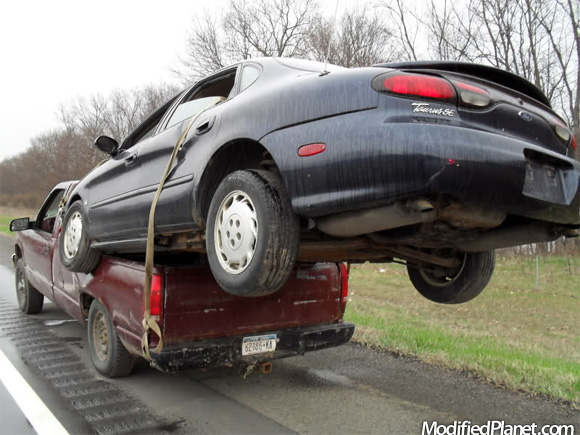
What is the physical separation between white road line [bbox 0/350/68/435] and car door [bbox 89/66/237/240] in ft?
4.51

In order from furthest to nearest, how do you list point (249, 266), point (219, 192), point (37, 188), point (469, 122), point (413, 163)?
point (37, 188), point (219, 192), point (249, 266), point (469, 122), point (413, 163)

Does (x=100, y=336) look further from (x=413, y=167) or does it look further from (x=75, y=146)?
(x=75, y=146)

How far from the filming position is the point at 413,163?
2.32 metres

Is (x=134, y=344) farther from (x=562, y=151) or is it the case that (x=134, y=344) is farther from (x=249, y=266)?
(x=562, y=151)

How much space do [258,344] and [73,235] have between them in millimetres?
2508

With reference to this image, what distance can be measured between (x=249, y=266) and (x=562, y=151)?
76.0 inches

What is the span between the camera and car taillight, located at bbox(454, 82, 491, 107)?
98.8 inches

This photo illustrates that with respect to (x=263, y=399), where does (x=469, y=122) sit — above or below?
above

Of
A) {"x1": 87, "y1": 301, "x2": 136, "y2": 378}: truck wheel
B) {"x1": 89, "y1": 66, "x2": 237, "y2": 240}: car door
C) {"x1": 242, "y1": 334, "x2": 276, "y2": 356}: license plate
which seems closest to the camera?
{"x1": 89, "y1": 66, "x2": 237, "y2": 240}: car door

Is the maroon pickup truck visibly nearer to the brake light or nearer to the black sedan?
the brake light

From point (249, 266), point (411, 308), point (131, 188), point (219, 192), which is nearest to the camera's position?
point (249, 266)

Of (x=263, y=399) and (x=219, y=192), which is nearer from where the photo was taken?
(x=219, y=192)

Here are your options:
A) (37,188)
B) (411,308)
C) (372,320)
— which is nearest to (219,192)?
(372,320)

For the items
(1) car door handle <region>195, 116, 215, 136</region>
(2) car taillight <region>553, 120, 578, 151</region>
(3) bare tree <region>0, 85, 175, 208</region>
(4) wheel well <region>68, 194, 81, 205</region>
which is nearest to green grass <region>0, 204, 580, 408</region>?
(2) car taillight <region>553, 120, 578, 151</region>
